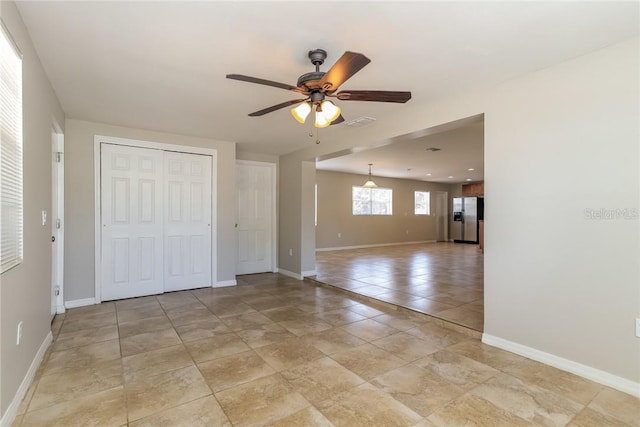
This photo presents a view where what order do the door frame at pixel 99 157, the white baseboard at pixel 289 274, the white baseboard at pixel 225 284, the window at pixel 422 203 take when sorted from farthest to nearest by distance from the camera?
the window at pixel 422 203, the white baseboard at pixel 289 274, the white baseboard at pixel 225 284, the door frame at pixel 99 157

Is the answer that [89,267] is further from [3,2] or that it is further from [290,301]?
[3,2]

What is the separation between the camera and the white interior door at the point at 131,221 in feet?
13.4

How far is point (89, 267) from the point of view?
396 centimetres

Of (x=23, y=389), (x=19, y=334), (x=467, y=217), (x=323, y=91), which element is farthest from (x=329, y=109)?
(x=467, y=217)

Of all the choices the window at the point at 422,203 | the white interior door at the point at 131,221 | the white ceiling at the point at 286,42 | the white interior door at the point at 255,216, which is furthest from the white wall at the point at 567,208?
the window at the point at 422,203

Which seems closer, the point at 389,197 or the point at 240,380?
the point at 240,380

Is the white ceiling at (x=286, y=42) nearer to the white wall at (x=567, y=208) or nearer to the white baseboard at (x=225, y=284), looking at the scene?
the white wall at (x=567, y=208)

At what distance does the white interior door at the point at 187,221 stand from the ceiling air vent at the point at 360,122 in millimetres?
2308

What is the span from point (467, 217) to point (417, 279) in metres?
7.52

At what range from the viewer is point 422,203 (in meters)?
11.6

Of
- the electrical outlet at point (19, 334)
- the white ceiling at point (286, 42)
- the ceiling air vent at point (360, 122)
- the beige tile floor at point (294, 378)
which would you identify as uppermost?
the white ceiling at point (286, 42)

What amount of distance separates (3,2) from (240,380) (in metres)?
2.56

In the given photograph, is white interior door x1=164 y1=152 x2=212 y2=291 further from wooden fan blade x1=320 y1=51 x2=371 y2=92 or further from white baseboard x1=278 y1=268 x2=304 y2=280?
wooden fan blade x1=320 y1=51 x2=371 y2=92

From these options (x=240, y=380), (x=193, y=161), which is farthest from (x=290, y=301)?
(x=193, y=161)
